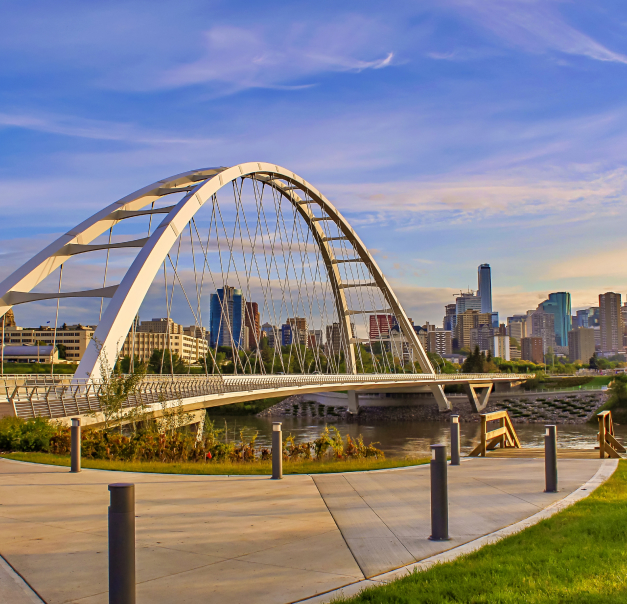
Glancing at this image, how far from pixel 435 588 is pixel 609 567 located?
128cm

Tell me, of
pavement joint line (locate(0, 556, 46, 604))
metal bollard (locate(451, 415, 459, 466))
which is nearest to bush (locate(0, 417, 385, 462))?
metal bollard (locate(451, 415, 459, 466))

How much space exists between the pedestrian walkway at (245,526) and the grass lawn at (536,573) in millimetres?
422

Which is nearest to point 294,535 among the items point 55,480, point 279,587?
point 279,587

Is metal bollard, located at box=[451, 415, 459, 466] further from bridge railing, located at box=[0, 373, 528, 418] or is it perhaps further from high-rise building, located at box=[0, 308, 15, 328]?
high-rise building, located at box=[0, 308, 15, 328]

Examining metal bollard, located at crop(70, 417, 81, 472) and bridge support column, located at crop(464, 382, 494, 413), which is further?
bridge support column, located at crop(464, 382, 494, 413)

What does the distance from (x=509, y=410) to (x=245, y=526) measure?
6527cm

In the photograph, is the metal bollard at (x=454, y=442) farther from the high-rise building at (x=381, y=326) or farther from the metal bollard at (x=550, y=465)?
the high-rise building at (x=381, y=326)

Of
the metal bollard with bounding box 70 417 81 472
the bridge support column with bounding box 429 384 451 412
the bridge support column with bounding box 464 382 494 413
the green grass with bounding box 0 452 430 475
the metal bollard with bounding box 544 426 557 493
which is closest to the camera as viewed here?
the metal bollard with bounding box 544 426 557 493

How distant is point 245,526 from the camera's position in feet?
18.5

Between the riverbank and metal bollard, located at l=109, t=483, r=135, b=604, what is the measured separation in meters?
61.1

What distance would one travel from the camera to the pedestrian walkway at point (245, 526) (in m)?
4.08

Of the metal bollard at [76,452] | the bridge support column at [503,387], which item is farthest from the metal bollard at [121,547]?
the bridge support column at [503,387]

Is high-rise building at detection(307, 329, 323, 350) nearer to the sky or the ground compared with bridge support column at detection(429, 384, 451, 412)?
nearer to the sky

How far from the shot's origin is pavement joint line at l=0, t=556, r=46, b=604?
381cm
